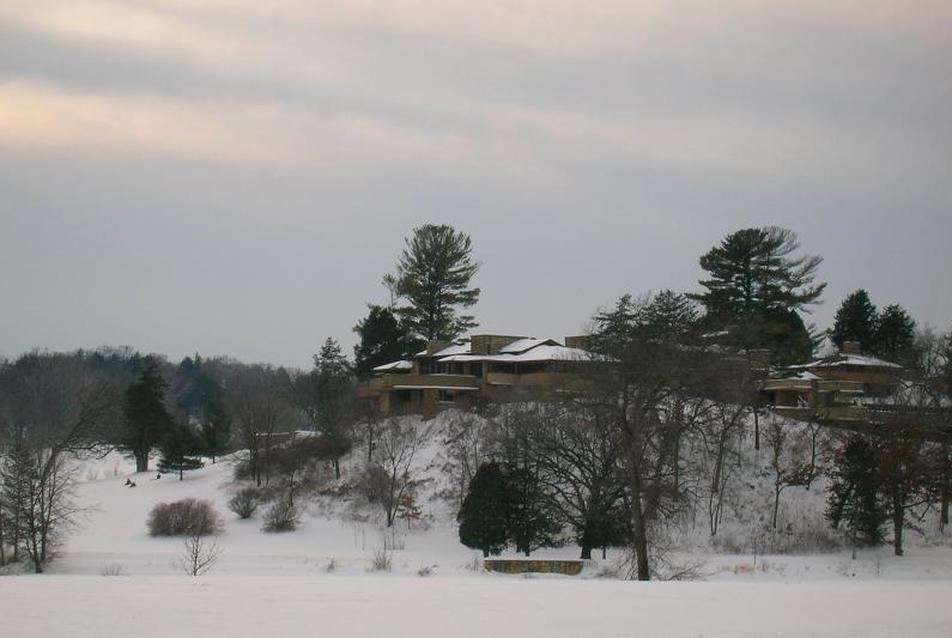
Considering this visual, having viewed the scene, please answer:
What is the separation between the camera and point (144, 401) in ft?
227

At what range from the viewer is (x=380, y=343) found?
76.3 meters

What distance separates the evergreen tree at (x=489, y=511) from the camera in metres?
45.4

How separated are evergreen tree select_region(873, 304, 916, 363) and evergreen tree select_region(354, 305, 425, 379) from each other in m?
33.9

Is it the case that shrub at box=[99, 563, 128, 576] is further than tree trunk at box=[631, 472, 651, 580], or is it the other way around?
shrub at box=[99, 563, 128, 576]

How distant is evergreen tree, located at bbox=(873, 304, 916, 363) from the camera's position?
77.8 m

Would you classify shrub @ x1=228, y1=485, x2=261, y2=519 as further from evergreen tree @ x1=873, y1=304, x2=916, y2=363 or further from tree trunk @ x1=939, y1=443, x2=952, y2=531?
evergreen tree @ x1=873, y1=304, x2=916, y2=363

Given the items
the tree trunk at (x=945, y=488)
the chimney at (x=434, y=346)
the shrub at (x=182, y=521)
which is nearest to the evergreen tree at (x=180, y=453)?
the shrub at (x=182, y=521)

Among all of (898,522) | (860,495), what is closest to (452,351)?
(860,495)

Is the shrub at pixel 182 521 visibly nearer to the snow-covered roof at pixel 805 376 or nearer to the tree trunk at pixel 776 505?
the tree trunk at pixel 776 505

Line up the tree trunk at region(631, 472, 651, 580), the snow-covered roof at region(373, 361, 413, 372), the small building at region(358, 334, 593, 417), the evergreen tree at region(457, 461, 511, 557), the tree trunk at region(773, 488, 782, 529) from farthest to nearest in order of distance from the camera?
the snow-covered roof at region(373, 361, 413, 372)
the small building at region(358, 334, 593, 417)
the tree trunk at region(773, 488, 782, 529)
the evergreen tree at region(457, 461, 511, 557)
the tree trunk at region(631, 472, 651, 580)

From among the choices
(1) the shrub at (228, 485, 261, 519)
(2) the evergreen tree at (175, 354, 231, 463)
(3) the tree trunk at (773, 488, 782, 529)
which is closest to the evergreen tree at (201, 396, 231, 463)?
(2) the evergreen tree at (175, 354, 231, 463)

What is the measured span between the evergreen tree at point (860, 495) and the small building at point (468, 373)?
16.9m

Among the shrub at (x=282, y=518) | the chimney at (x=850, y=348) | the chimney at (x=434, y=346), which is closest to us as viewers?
the shrub at (x=282, y=518)

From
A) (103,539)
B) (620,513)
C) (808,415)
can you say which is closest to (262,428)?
(103,539)
